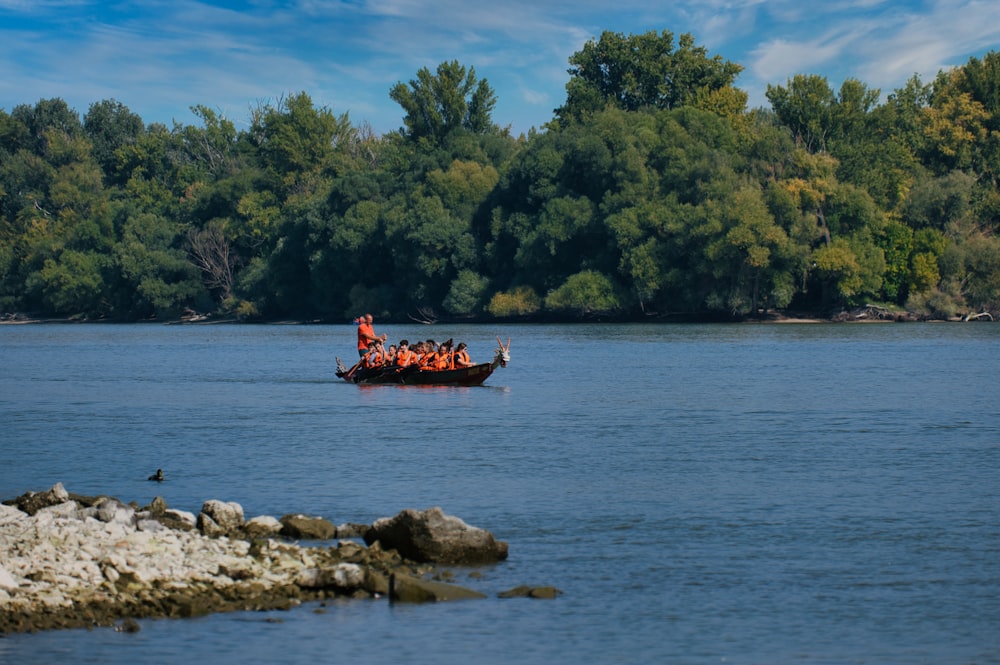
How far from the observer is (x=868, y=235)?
93.8 meters

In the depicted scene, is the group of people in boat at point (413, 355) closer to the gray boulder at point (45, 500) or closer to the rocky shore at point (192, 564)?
the gray boulder at point (45, 500)

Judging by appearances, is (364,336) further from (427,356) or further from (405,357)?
(427,356)

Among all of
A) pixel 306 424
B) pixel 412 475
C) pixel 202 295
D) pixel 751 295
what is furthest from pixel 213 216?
pixel 412 475

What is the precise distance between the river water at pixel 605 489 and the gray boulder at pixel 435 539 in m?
0.41

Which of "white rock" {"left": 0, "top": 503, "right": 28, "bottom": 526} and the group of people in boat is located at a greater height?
the group of people in boat

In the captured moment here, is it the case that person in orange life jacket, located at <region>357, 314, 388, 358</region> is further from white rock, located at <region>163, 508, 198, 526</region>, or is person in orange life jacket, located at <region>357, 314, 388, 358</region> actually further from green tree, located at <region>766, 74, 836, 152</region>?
green tree, located at <region>766, 74, 836, 152</region>

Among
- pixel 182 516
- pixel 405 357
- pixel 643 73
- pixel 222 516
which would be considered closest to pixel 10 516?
pixel 182 516

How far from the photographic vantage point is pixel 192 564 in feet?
55.0

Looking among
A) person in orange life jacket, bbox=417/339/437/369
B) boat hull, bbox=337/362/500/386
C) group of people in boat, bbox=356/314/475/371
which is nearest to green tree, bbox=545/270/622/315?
group of people in boat, bbox=356/314/475/371

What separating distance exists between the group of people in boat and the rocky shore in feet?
89.4

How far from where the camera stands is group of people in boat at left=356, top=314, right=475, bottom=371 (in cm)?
4672

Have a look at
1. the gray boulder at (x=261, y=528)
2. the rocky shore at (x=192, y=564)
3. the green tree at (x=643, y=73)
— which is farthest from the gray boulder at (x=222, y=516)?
the green tree at (x=643, y=73)

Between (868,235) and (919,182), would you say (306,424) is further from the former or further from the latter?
(919,182)

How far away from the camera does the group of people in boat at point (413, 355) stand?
46719 millimetres
